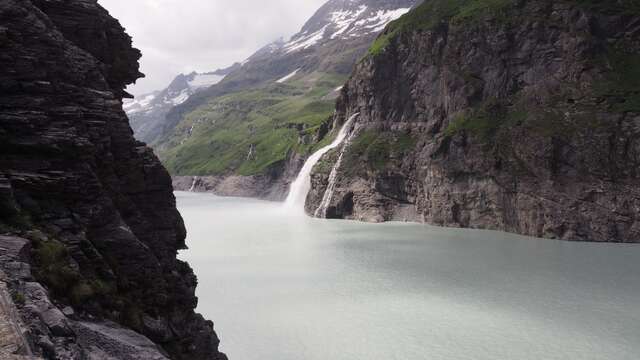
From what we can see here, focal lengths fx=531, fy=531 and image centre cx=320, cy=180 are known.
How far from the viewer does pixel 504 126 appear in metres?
94.1

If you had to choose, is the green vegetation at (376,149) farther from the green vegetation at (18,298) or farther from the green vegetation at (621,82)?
the green vegetation at (18,298)

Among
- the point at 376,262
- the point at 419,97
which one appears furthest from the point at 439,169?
the point at 376,262

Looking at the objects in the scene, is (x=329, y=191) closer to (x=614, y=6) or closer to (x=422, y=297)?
(x=614, y=6)

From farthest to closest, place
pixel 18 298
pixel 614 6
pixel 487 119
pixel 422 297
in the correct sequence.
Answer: pixel 487 119 → pixel 614 6 → pixel 422 297 → pixel 18 298

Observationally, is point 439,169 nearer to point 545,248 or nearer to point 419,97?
point 419,97

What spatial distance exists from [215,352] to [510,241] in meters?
59.8

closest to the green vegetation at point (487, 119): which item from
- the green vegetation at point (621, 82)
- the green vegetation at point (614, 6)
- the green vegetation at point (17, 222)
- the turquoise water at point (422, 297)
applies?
the green vegetation at point (621, 82)

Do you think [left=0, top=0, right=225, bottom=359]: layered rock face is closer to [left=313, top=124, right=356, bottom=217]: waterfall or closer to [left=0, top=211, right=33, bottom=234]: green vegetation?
[left=0, top=211, right=33, bottom=234]: green vegetation

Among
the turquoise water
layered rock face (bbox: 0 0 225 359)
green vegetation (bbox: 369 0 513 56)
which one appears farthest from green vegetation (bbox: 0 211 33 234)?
green vegetation (bbox: 369 0 513 56)

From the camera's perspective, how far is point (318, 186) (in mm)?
128375

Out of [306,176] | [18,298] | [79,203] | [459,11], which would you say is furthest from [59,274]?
[306,176]

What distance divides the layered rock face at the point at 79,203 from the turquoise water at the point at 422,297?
1050 centimetres

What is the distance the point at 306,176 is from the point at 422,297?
9959 cm

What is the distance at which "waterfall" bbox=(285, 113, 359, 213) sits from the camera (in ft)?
462
